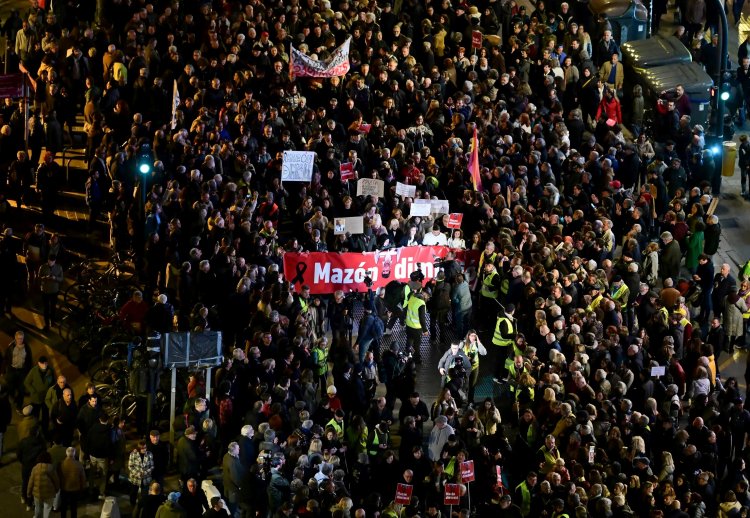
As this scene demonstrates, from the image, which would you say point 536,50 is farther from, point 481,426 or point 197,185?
point 481,426

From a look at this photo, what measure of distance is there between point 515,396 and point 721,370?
526cm

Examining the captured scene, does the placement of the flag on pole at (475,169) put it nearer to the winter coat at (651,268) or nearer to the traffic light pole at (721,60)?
the winter coat at (651,268)

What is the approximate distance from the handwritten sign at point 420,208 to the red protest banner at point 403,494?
26.0ft

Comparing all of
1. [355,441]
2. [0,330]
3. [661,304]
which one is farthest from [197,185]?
[661,304]

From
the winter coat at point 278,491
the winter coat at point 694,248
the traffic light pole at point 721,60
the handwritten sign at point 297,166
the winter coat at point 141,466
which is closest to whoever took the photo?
the winter coat at point 278,491

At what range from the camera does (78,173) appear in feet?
112

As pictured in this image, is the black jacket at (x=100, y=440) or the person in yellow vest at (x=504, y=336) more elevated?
the person in yellow vest at (x=504, y=336)

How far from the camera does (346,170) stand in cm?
3188

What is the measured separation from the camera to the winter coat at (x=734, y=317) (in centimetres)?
3173

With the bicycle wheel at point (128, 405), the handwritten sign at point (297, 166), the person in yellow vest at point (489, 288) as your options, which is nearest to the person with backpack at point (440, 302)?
the person in yellow vest at point (489, 288)

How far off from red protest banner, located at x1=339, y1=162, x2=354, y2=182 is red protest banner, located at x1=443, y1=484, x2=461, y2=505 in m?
8.31

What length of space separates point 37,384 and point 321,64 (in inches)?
393

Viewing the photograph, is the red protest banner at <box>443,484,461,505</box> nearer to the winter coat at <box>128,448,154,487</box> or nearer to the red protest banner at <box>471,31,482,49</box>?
the winter coat at <box>128,448,154,487</box>

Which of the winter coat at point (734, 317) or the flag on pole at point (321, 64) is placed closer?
the winter coat at point (734, 317)
